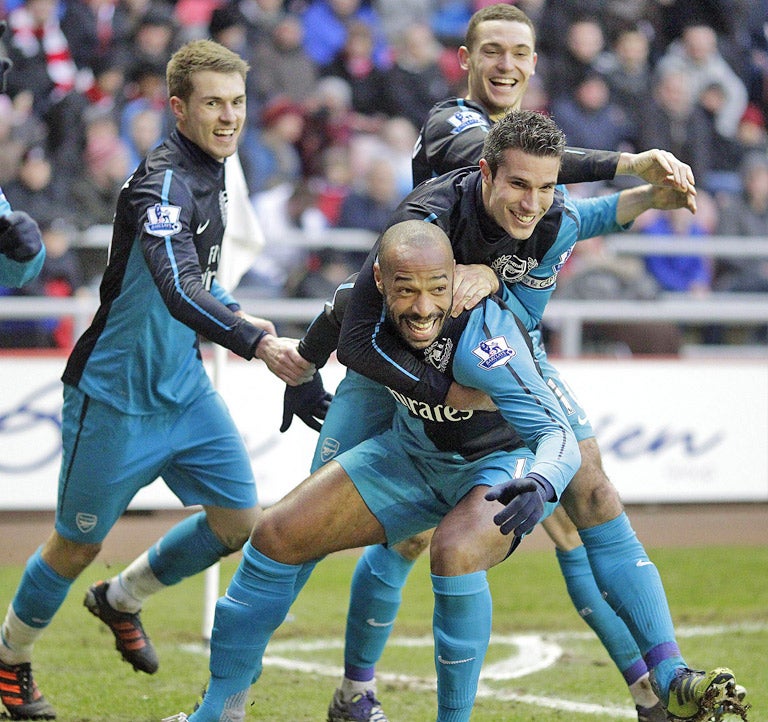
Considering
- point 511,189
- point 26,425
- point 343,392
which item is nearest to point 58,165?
point 26,425

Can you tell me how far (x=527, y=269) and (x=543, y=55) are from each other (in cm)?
958

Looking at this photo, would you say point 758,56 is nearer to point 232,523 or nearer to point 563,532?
point 563,532

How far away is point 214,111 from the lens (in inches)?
201

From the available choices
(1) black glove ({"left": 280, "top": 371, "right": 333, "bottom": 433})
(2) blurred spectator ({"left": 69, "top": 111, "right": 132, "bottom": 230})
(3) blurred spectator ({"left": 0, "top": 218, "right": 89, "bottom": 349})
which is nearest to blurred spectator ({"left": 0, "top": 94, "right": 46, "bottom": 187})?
(2) blurred spectator ({"left": 69, "top": 111, "right": 132, "bottom": 230})

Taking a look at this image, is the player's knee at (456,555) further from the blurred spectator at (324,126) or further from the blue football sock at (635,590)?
the blurred spectator at (324,126)

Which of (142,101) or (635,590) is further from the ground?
(142,101)

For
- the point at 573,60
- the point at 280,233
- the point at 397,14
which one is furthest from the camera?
the point at 397,14

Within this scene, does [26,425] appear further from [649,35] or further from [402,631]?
[649,35]

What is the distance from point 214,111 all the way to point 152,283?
749 mm

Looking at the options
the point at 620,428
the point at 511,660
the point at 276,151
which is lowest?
the point at 511,660

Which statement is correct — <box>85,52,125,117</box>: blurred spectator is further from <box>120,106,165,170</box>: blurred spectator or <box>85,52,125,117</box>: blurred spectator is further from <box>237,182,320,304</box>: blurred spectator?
<box>237,182,320,304</box>: blurred spectator

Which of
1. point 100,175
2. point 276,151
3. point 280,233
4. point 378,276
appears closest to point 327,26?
point 276,151

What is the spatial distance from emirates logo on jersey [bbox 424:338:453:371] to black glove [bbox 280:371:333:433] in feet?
3.40

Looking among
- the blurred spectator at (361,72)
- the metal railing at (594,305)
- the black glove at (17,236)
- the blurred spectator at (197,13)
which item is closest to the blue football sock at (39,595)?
the black glove at (17,236)
